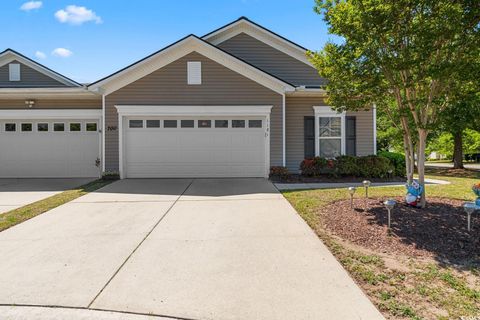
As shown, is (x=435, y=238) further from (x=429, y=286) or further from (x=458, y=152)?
(x=458, y=152)

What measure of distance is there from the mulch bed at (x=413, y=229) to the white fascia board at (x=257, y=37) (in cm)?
915

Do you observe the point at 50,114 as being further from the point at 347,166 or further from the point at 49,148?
the point at 347,166

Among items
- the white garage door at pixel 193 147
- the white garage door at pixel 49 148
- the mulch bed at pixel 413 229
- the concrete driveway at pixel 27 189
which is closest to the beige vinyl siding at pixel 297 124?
the white garage door at pixel 193 147

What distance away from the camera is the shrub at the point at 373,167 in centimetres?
1144

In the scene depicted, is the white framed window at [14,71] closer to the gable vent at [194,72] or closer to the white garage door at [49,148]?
the white garage door at [49,148]

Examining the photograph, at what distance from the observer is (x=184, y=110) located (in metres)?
11.5

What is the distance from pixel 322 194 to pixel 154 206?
4346 mm

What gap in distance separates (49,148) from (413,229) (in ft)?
41.8

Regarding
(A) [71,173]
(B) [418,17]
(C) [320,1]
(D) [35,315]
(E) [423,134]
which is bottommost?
(D) [35,315]

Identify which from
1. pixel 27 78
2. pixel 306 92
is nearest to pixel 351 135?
pixel 306 92

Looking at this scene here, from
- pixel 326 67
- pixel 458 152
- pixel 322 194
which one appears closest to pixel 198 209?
pixel 322 194

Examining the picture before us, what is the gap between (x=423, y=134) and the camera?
6.08 metres

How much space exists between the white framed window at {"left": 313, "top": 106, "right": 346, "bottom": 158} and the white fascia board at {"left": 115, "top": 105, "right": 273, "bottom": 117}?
2759 millimetres

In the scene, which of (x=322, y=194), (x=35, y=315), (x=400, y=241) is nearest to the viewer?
(x=35, y=315)
